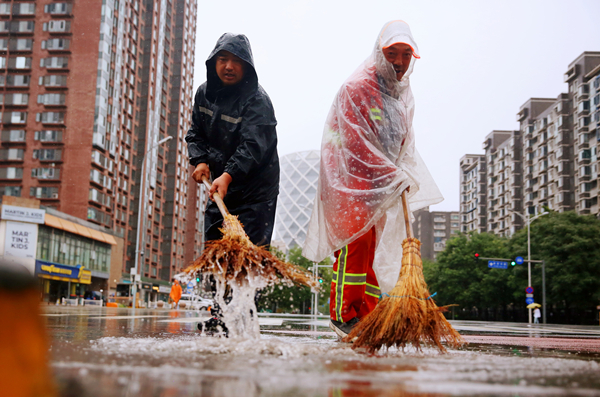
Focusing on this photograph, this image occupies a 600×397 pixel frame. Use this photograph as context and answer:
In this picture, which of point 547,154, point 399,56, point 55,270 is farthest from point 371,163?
point 547,154

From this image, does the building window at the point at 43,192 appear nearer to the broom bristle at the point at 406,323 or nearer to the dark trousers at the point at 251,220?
the dark trousers at the point at 251,220

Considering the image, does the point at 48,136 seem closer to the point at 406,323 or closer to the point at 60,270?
the point at 60,270

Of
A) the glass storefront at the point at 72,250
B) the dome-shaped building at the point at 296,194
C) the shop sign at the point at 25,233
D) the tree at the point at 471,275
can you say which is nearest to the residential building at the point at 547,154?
the tree at the point at 471,275

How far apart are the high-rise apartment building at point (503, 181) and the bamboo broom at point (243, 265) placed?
291 feet

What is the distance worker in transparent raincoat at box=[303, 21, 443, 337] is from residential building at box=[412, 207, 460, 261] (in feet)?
410

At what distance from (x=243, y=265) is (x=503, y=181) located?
98562mm

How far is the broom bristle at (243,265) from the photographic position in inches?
140

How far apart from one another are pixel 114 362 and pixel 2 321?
1036 mm

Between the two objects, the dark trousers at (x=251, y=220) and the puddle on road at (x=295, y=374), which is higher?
the dark trousers at (x=251, y=220)

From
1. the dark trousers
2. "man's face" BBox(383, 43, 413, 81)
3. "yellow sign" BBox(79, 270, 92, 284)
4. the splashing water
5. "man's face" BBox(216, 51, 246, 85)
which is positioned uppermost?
"man's face" BBox(383, 43, 413, 81)

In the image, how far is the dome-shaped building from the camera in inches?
5723

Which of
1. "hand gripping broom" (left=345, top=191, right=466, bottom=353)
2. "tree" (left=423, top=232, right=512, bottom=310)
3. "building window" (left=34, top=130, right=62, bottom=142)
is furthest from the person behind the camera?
"building window" (left=34, top=130, right=62, bottom=142)

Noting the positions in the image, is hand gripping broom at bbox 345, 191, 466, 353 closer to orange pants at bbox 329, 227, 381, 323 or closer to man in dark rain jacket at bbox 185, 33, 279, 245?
orange pants at bbox 329, 227, 381, 323

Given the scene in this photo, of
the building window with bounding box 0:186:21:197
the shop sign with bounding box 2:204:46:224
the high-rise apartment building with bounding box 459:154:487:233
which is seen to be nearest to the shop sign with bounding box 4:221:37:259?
the shop sign with bounding box 2:204:46:224
